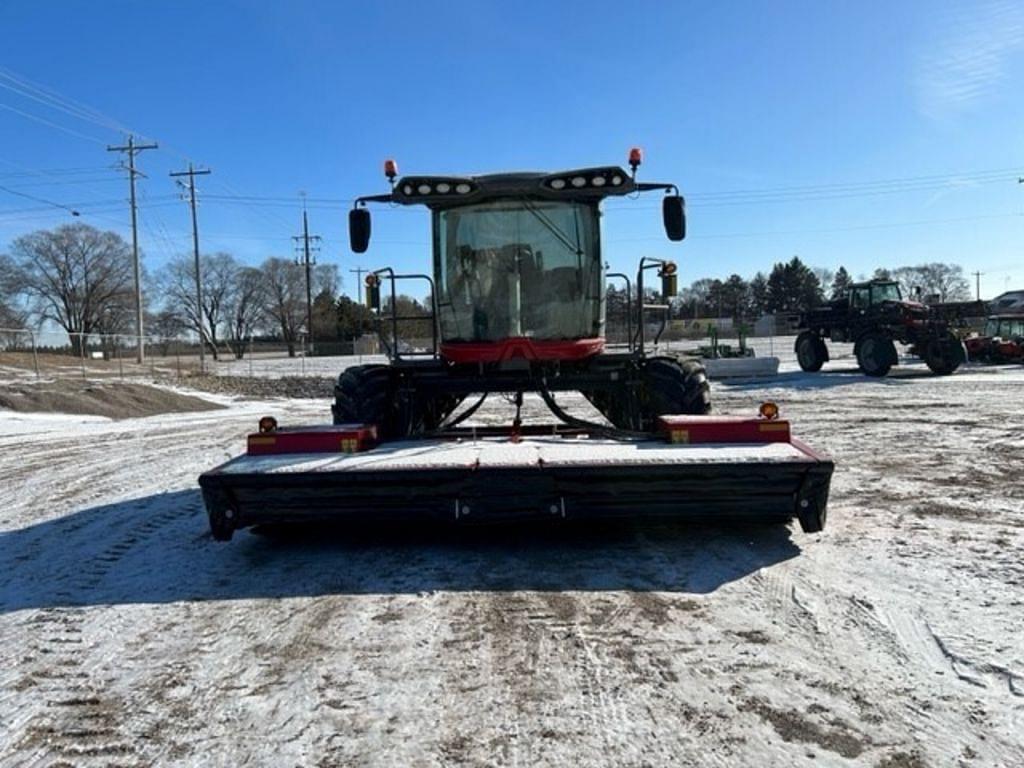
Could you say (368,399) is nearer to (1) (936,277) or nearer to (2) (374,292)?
(2) (374,292)

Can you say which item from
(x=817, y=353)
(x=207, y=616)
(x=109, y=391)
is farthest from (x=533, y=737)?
(x=817, y=353)

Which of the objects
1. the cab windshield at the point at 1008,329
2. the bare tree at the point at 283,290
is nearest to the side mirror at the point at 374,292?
the cab windshield at the point at 1008,329

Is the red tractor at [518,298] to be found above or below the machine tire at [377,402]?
above

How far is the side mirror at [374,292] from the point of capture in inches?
292

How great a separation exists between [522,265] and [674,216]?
144 cm

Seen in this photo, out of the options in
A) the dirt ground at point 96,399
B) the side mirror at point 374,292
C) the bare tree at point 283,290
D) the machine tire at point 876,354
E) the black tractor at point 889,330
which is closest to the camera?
the side mirror at point 374,292

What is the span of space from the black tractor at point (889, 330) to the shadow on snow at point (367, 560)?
2076 centimetres

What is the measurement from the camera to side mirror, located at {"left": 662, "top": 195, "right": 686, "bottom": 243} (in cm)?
698

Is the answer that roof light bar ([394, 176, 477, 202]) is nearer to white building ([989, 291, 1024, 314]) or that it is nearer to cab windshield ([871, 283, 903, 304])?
cab windshield ([871, 283, 903, 304])

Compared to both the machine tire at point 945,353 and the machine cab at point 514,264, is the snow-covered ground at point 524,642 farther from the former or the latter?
the machine tire at point 945,353

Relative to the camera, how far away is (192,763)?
9.19ft

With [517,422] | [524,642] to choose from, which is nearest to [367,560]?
[524,642]

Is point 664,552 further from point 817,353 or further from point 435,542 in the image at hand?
point 817,353

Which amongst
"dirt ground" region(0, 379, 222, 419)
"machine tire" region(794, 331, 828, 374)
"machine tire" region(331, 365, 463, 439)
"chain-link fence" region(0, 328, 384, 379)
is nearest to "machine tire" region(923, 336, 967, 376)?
"machine tire" region(794, 331, 828, 374)
